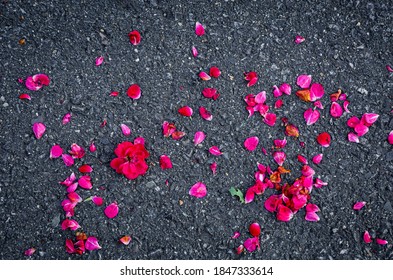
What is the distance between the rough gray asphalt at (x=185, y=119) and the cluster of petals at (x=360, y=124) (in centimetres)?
4

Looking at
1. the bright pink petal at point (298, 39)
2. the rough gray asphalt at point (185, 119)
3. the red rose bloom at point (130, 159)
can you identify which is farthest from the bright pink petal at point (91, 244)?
the bright pink petal at point (298, 39)

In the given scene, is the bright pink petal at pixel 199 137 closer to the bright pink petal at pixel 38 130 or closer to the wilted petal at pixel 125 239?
the wilted petal at pixel 125 239

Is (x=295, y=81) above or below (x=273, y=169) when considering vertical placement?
above

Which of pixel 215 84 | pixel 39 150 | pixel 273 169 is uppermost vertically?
pixel 215 84

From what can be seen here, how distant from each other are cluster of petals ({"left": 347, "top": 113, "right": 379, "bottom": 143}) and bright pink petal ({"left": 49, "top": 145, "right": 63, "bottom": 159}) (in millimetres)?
1609

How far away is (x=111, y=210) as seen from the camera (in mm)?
2684

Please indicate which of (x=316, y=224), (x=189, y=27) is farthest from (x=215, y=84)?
(x=316, y=224)

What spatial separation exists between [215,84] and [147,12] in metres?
0.59

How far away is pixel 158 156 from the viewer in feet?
9.05

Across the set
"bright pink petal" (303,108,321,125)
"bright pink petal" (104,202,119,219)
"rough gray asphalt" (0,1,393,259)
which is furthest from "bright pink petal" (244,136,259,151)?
"bright pink petal" (104,202,119,219)

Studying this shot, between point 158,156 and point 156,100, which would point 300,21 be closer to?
point 156,100

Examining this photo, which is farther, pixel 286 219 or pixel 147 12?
pixel 147 12

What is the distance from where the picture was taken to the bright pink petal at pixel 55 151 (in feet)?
8.88

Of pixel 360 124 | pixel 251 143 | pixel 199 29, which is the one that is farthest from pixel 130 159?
pixel 360 124
